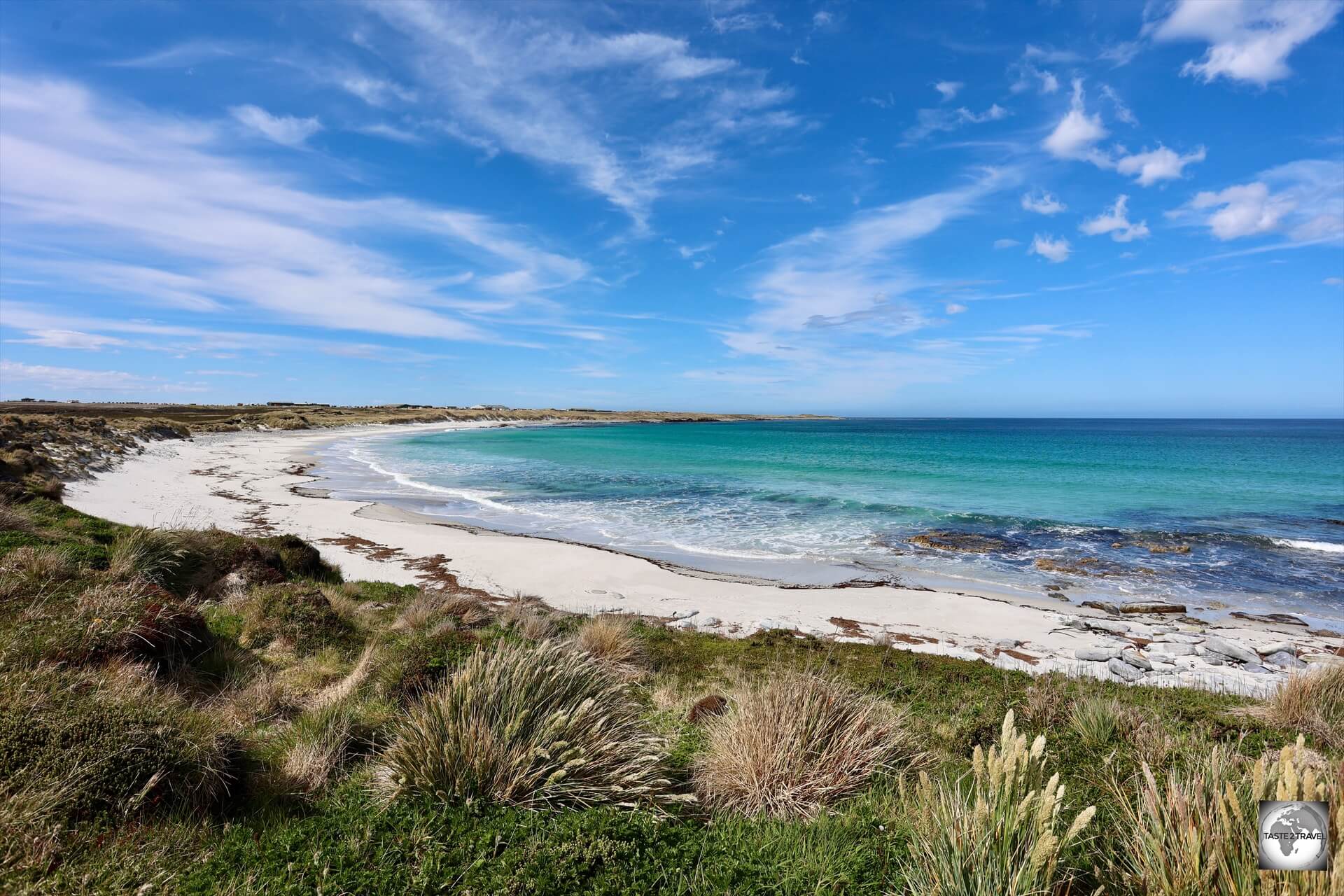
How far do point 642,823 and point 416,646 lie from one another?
4510 mm

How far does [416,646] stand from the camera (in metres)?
7.23

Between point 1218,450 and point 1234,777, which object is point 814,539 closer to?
point 1234,777

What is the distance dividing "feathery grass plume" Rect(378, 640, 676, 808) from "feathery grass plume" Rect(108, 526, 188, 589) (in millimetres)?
6349

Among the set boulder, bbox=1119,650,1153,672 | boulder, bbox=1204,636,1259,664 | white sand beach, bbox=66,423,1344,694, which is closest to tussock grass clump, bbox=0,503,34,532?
white sand beach, bbox=66,423,1344,694

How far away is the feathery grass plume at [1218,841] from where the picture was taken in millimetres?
2441

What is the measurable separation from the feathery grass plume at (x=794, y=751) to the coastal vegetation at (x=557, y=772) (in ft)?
0.09

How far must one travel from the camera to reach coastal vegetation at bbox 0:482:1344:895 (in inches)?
122

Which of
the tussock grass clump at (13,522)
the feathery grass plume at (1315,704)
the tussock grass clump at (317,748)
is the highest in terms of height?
the tussock grass clump at (13,522)

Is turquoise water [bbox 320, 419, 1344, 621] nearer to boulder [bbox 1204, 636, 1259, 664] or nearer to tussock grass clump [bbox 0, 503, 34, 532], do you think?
boulder [bbox 1204, 636, 1259, 664]

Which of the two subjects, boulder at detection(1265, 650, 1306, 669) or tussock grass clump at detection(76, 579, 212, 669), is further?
boulder at detection(1265, 650, 1306, 669)

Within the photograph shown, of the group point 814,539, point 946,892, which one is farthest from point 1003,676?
point 814,539

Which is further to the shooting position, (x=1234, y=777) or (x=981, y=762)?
(x=1234, y=777)

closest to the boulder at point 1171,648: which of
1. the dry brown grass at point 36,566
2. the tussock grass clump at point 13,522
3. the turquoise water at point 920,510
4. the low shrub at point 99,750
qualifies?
the turquoise water at point 920,510

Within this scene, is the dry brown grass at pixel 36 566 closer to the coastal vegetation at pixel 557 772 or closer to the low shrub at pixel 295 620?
the coastal vegetation at pixel 557 772
